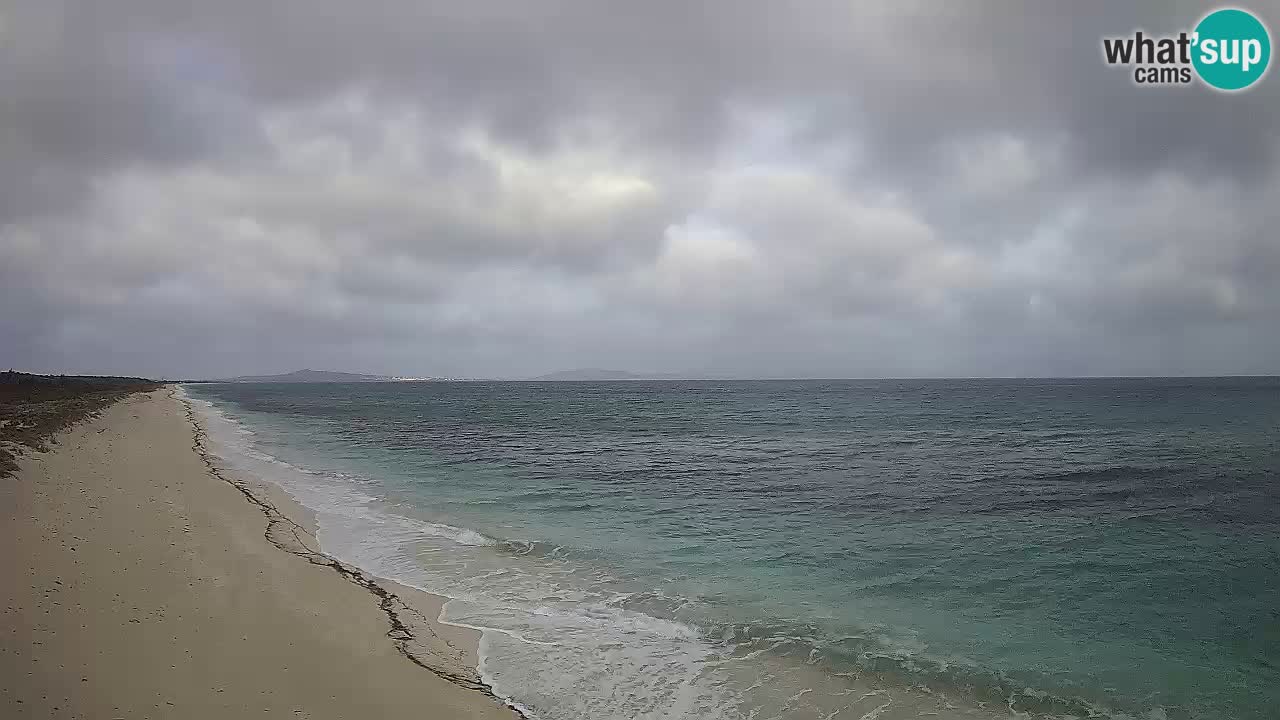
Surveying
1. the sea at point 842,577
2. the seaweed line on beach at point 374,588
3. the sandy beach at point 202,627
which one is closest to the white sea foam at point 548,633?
the sea at point 842,577

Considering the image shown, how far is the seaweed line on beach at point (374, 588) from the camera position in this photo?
307 inches

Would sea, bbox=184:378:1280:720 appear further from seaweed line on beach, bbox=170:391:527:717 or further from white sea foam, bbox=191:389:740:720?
seaweed line on beach, bbox=170:391:527:717

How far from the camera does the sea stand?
26.2 ft

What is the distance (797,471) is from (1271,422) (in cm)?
4806

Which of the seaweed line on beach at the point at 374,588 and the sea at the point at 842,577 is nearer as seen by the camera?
the seaweed line on beach at the point at 374,588

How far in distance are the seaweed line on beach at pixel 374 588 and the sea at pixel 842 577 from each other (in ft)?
1.37

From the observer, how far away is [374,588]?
11.1m

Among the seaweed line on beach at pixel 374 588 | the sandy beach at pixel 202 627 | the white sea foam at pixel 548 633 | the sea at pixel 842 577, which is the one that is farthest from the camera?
the sea at pixel 842 577

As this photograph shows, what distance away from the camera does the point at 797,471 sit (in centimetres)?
2723

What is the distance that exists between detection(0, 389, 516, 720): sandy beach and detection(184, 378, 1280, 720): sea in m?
0.92

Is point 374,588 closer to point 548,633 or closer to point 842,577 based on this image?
point 548,633

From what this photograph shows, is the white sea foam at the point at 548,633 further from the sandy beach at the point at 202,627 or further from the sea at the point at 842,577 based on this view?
the sandy beach at the point at 202,627

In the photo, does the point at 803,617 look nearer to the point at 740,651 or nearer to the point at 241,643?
the point at 740,651

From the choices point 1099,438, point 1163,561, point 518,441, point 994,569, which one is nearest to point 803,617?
point 994,569
